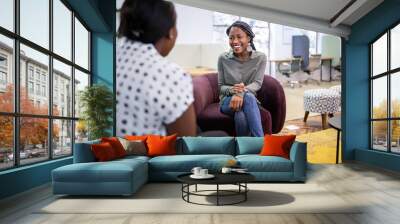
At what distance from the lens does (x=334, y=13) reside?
8828 millimetres

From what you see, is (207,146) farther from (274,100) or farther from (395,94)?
(395,94)

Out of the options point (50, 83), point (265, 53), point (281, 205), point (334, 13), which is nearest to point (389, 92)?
point (334, 13)

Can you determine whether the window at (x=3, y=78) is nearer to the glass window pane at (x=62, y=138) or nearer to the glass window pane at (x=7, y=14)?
the glass window pane at (x=7, y=14)

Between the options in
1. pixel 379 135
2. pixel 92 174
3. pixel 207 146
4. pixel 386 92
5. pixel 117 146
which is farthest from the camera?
pixel 379 135

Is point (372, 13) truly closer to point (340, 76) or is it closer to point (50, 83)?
point (340, 76)

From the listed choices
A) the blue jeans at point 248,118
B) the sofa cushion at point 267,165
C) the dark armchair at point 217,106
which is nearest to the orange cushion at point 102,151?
the sofa cushion at point 267,165

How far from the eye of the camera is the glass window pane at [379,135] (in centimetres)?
888

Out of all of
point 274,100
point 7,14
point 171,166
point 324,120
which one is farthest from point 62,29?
point 324,120

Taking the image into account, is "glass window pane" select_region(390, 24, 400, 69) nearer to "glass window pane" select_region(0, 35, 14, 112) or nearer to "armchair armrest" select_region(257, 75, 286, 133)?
"armchair armrest" select_region(257, 75, 286, 133)

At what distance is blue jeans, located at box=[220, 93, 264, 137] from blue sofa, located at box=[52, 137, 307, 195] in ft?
4.35

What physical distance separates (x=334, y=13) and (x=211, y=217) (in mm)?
6356

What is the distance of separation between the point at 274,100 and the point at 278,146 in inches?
98.1

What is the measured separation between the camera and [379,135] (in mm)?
9203

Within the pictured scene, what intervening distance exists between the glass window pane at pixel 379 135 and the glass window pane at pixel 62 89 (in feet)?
21.1
